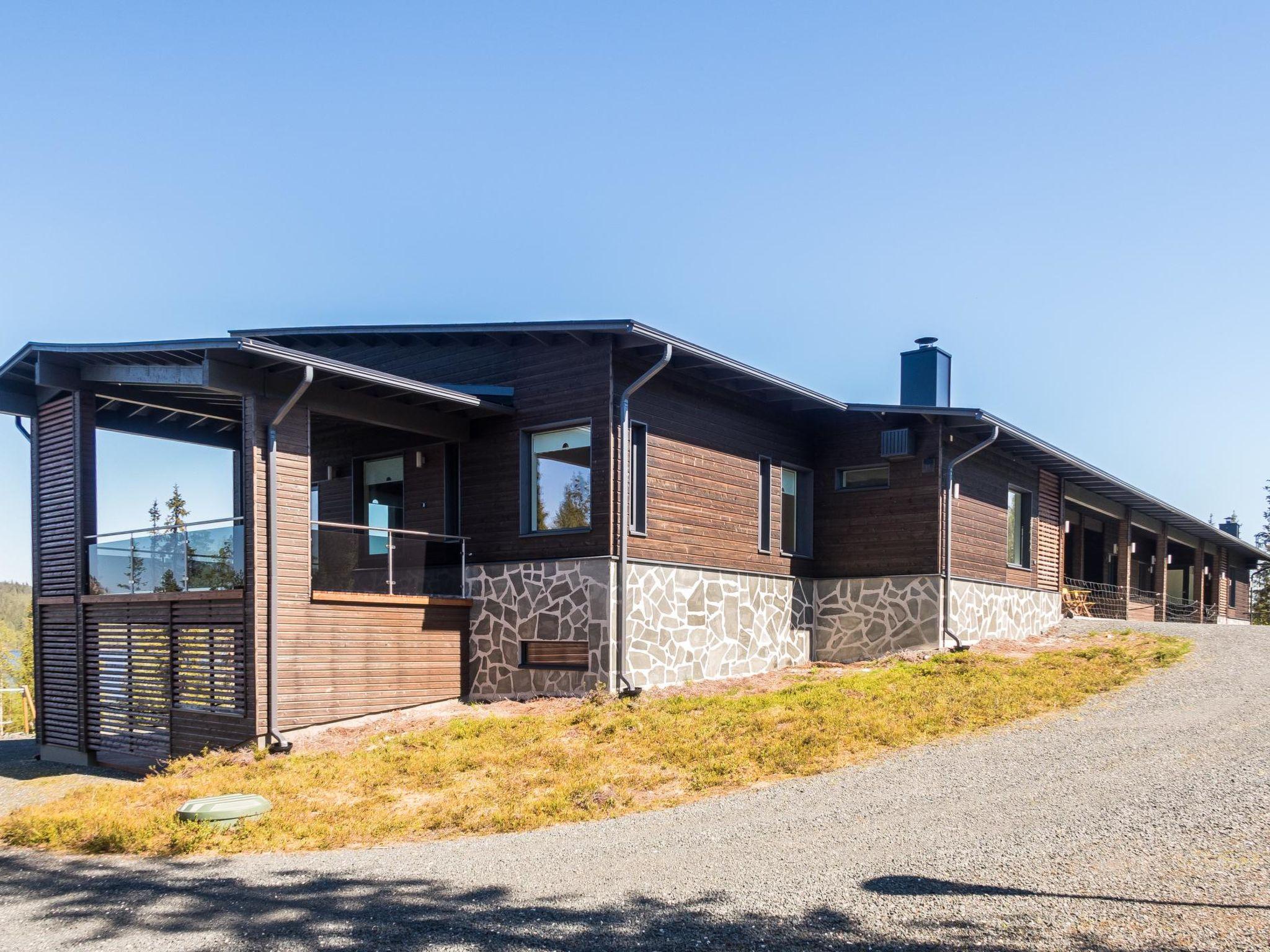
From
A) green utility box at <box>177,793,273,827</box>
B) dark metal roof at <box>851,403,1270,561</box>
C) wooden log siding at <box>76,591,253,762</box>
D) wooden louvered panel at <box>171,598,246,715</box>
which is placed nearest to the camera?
green utility box at <box>177,793,273,827</box>

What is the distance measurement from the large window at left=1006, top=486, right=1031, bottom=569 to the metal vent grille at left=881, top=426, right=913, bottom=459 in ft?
11.6

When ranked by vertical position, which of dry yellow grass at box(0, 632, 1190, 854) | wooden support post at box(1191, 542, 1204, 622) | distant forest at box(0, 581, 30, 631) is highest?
dry yellow grass at box(0, 632, 1190, 854)

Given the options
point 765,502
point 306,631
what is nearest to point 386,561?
point 306,631

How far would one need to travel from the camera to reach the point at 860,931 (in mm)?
5176

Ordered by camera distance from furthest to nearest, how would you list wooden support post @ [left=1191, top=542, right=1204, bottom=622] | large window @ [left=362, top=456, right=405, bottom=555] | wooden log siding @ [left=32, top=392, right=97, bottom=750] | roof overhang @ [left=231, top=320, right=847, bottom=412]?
wooden support post @ [left=1191, top=542, right=1204, bottom=622] < large window @ [left=362, top=456, right=405, bottom=555] < wooden log siding @ [left=32, top=392, right=97, bottom=750] < roof overhang @ [left=231, top=320, right=847, bottom=412]

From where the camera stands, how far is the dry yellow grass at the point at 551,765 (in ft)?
27.3

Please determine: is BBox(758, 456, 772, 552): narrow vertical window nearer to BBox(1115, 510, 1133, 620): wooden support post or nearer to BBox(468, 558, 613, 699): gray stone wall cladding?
BBox(468, 558, 613, 699): gray stone wall cladding

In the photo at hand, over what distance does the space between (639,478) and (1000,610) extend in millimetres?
7745

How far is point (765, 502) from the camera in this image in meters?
15.7

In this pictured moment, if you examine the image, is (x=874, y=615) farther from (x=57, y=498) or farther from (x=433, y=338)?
(x=57, y=498)

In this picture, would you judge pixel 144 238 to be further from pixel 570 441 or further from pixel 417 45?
pixel 570 441

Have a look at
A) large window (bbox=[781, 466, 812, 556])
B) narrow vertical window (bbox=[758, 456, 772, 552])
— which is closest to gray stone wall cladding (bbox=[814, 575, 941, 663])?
large window (bbox=[781, 466, 812, 556])

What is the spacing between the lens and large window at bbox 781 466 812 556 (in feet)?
53.3

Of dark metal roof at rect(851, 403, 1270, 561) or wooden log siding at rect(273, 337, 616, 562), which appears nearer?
wooden log siding at rect(273, 337, 616, 562)
